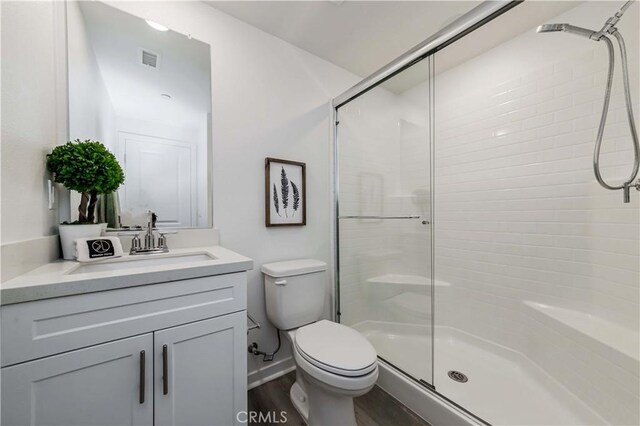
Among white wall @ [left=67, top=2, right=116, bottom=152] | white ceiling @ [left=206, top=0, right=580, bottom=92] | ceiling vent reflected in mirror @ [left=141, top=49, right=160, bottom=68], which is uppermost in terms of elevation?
white ceiling @ [left=206, top=0, right=580, bottom=92]

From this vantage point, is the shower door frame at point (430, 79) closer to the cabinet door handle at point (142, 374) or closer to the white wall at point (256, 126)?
the white wall at point (256, 126)

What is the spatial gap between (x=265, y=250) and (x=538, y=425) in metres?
1.67

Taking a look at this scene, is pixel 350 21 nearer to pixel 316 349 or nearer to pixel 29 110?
pixel 29 110

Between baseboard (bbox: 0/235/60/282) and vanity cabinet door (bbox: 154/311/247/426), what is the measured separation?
1.40 feet

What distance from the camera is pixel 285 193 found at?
1.74 m

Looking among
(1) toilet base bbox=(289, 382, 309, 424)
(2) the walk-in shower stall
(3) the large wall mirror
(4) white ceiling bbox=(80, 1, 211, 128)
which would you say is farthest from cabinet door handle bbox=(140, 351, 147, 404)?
(2) the walk-in shower stall

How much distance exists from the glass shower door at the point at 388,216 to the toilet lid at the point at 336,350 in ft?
1.73

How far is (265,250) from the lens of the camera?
1.66 m

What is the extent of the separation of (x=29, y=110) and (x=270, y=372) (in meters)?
1.73

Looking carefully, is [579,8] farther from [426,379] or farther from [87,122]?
[87,122]


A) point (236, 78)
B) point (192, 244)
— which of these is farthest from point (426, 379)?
point (236, 78)

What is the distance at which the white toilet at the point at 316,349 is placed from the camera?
1.06m

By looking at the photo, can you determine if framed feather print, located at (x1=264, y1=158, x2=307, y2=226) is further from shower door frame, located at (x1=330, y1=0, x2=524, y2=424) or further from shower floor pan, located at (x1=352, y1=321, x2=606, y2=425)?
shower floor pan, located at (x1=352, y1=321, x2=606, y2=425)

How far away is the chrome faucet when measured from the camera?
3.92 ft
